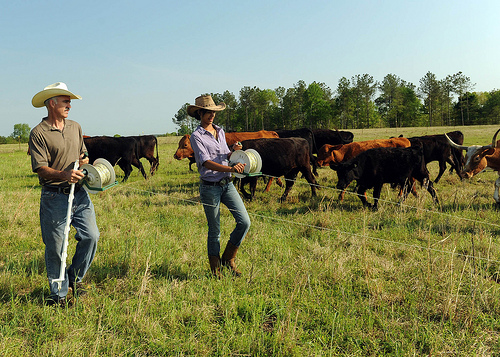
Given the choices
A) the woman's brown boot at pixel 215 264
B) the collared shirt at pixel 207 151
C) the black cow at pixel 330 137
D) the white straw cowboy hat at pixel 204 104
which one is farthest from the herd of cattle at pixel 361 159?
the black cow at pixel 330 137

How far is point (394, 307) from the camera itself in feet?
11.4

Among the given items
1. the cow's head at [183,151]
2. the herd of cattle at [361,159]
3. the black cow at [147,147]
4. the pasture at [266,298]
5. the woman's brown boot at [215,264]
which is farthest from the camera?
the black cow at [147,147]

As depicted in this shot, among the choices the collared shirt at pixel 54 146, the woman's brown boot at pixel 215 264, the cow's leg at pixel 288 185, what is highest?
the collared shirt at pixel 54 146

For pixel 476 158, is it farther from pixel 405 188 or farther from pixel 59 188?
pixel 59 188

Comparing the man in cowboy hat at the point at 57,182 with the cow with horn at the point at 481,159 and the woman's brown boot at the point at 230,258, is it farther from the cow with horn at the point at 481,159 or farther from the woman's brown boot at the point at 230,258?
the cow with horn at the point at 481,159

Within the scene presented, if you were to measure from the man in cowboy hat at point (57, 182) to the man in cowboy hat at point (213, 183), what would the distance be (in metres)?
1.26

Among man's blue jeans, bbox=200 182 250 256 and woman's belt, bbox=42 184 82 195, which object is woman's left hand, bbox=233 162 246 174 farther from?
woman's belt, bbox=42 184 82 195

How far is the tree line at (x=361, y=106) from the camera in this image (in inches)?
2803

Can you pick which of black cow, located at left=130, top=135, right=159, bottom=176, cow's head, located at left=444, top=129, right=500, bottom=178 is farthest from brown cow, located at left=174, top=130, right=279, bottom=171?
cow's head, located at left=444, top=129, right=500, bottom=178

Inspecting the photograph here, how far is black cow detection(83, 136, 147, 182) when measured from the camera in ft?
46.0

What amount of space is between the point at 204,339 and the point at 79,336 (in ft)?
3.50

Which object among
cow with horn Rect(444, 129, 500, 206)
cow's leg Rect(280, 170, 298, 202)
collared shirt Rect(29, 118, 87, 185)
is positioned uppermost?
collared shirt Rect(29, 118, 87, 185)

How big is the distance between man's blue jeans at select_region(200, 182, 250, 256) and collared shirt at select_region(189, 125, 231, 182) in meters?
0.14

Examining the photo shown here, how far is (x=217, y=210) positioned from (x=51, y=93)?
211 centimetres
